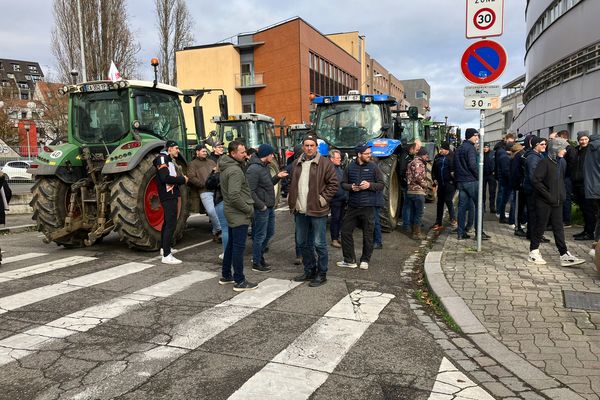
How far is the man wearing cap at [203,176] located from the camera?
8555 mm

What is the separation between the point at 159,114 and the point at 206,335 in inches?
222

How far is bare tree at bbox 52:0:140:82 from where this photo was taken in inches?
1032

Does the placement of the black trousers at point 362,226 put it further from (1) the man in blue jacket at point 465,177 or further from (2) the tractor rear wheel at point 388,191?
(1) the man in blue jacket at point 465,177

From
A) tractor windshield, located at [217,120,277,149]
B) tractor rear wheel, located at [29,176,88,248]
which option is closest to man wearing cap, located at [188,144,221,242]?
tractor rear wheel, located at [29,176,88,248]

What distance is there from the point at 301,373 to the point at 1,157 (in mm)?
37624

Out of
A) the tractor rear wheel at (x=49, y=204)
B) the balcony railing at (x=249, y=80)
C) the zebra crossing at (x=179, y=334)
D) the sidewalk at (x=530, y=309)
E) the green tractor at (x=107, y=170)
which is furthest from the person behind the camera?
the balcony railing at (x=249, y=80)

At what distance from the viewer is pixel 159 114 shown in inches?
354

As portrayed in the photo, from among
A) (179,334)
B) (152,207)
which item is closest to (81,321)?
(179,334)

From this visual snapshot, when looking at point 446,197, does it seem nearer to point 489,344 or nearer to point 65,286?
point 489,344

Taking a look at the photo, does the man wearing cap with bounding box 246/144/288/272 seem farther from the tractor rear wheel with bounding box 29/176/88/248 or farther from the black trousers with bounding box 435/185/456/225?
the black trousers with bounding box 435/185/456/225

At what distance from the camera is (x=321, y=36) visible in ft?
131

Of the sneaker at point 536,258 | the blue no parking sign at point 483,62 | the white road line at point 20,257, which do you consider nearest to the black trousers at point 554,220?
the sneaker at point 536,258

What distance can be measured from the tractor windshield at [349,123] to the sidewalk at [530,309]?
344cm

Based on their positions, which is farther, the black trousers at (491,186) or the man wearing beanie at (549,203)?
the black trousers at (491,186)
